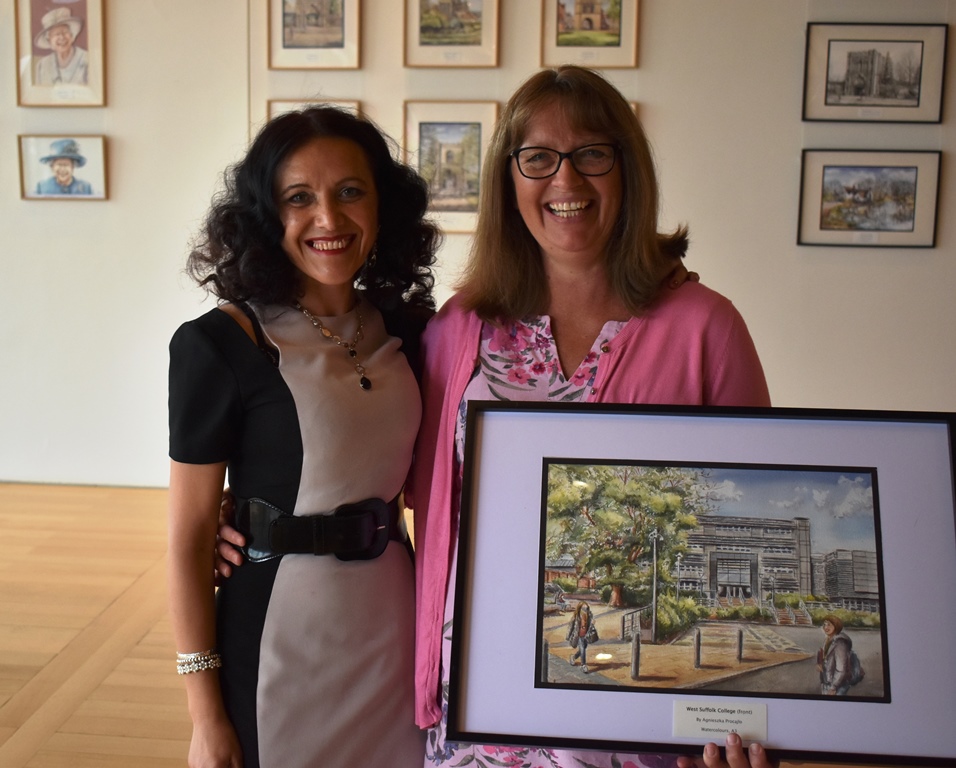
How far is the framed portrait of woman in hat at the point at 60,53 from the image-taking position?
4.69m

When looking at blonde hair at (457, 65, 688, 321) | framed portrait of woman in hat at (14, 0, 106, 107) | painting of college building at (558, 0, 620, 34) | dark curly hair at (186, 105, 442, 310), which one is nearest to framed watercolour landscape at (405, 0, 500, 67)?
painting of college building at (558, 0, 620, 34)

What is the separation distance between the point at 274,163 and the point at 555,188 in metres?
0.48

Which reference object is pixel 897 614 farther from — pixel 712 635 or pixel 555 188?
pixel 555 188

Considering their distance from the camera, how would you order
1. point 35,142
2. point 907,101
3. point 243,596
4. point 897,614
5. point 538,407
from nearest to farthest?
point 897,614 < point 538,407 < point 243,596 < point 907,101 < point 35,142

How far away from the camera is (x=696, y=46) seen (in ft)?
14.4

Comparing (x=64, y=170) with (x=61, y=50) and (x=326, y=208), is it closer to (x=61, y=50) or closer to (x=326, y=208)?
(x=61, y=50)

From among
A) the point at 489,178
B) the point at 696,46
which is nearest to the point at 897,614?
the point at 489,178

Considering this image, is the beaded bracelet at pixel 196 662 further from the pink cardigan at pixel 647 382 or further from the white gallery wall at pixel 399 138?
the white gallery wall at pixel 399 138

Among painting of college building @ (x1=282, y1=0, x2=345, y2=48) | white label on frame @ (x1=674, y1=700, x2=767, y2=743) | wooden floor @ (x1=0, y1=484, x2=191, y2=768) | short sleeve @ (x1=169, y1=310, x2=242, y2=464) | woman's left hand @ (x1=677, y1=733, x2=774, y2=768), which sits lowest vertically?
wooden floor @ (x1=0, y1=484, x2=191, y2=768)

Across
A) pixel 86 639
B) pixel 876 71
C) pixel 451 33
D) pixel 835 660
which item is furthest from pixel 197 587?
pixel 876 71

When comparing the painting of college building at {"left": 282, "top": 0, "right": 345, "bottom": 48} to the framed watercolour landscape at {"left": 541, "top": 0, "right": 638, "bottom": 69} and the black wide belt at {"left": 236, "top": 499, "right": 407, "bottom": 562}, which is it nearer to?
the framed watercolour landscape at {"left": 541, "top": 0, "right": 638, "bottom": 69}

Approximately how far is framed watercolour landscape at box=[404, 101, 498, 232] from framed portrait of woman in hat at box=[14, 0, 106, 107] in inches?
67.3

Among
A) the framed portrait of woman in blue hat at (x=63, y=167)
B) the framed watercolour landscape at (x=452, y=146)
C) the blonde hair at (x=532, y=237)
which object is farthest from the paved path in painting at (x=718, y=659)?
the framed portrait of woman in blue hat at (x=63, y=167)

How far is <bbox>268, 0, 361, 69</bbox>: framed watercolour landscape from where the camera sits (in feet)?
14.8
